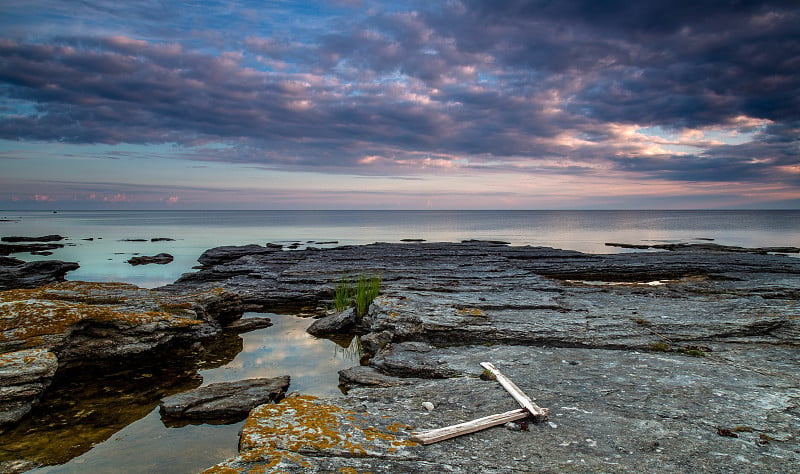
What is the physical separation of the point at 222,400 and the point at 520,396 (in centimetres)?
671

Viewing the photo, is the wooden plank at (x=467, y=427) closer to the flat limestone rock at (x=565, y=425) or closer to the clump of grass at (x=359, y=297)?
the flat limestone rock at (x=565, y=425)

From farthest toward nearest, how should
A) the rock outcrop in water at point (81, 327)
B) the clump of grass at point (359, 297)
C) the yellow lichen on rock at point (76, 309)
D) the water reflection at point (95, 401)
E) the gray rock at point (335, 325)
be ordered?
1. the clump of grass at point (359, 297)
2. the gray rock at point (335, 325)
3. the yellow lichen on rock at point (76, 309)
4. the rock outcrop in water at point (81, 327)
5. the water reflection at point (95, 401)

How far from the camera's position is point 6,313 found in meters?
11.6

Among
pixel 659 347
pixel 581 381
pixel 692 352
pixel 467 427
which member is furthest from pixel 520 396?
pixel 692 352

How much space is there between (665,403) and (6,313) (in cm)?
1583

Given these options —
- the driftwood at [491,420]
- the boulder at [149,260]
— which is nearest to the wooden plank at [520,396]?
the driftwood at [491,420]

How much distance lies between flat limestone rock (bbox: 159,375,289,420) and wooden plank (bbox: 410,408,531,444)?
5.31 m

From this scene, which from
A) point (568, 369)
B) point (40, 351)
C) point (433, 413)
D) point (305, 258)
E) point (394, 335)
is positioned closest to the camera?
point (433, 413)

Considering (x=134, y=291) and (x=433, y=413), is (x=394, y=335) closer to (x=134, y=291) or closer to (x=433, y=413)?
(x=433, y=413)

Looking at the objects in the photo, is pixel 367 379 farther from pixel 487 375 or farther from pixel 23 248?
pixel 23 248

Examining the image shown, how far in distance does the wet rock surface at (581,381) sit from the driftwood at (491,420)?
12 cm

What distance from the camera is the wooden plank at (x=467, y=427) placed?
5.76 m

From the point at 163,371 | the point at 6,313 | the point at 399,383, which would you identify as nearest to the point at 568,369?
the point at 399,383

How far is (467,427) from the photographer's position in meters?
6.00
